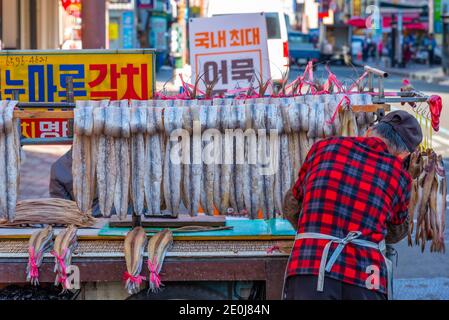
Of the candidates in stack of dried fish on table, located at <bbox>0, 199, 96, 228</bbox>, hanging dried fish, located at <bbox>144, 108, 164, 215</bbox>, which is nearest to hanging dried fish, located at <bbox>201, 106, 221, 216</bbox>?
hanging dried fish, located at <bbox>144, 108, 164, 215</bbox>

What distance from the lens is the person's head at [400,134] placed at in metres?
4.34

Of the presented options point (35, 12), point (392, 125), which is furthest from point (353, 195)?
point (35, 12)

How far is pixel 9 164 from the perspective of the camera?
4.99m

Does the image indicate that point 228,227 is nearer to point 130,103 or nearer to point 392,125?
point 130,103

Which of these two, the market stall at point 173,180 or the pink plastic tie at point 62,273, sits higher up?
the market stall at point 173,180

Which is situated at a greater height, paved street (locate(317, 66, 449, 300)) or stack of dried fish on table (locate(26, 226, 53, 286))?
stack of dried fish on table (locate(26, 226, 53, 286))

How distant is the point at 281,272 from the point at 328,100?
3.34ft

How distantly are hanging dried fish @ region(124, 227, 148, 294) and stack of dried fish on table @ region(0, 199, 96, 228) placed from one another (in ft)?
2.24

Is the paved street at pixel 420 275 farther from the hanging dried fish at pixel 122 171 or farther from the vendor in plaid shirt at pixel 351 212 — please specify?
the vendor in plaid shirt at pixel 351 212

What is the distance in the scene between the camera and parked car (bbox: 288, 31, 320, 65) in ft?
167

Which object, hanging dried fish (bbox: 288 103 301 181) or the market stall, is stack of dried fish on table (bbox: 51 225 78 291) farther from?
hanging dried fish (bbox: 288 103 301 181)

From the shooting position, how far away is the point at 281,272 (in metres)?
4.91

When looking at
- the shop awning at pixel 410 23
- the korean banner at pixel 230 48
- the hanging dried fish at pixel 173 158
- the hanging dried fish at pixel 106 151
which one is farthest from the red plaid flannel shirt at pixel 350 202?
the shop awning at pixel 410 23

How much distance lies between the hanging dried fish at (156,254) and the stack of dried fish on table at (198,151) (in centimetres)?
15
